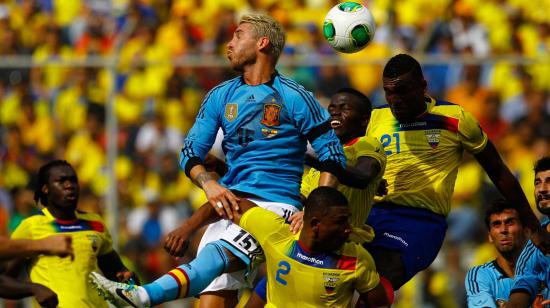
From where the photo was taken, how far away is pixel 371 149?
779 cm

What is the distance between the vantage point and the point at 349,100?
8062mm

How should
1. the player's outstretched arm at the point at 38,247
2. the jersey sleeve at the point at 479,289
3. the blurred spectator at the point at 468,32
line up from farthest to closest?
the blurred spectator at the point at 468,32 → the jersey sleeve at the point at 479,289 → the player's outstretched arm at the point at 38,247

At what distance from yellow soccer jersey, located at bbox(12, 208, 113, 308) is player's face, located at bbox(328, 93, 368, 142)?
2.43 meters

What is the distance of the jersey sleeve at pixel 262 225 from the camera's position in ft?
23.7

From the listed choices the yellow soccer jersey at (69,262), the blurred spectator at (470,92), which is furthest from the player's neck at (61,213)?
the blurred spectator at (470,92)

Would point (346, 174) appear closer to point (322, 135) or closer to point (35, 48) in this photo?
point (322, 135)

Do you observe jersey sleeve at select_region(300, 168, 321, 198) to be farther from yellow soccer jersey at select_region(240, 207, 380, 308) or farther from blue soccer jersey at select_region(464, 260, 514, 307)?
blue soccer jersey at select_region(464, 260, 514, 307)

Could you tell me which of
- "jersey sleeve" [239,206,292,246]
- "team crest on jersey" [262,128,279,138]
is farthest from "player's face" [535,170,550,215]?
"team crest on jersey" [262,128,279,138]

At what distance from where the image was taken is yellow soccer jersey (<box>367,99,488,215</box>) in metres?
8.27

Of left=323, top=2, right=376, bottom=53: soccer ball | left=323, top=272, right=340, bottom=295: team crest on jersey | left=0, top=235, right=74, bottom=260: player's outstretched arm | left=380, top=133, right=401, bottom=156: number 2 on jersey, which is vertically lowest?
left=0, top=235, right=74, bottom=260: player's outstretched arm

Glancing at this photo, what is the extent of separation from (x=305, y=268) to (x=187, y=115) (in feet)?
24.8

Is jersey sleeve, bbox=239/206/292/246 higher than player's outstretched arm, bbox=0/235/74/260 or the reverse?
higher

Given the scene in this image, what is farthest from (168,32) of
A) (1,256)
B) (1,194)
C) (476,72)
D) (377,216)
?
(1,256)

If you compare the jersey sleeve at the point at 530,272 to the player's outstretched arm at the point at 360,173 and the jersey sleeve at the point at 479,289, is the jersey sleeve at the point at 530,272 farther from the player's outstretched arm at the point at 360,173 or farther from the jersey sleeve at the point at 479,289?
the player's outstretched arm at the point at 360,173
